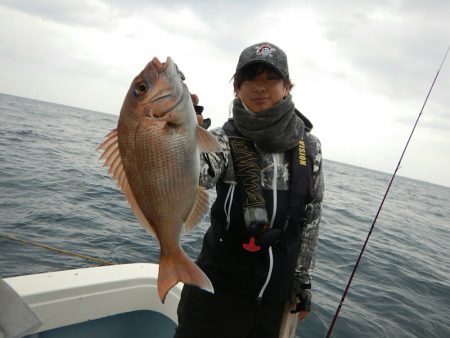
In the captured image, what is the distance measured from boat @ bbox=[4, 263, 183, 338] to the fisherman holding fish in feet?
3.86

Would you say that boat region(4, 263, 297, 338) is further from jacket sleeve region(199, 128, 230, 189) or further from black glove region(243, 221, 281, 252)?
jacket sleeve region(199, 128, 230, 189)

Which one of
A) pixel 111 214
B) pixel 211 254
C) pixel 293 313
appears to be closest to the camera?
pixel 211 254

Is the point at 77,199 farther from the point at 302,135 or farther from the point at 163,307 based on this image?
the point at 302,135

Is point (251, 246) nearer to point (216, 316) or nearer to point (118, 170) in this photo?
point (216, 316)

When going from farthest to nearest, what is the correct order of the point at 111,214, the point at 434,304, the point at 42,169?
the point at 42,169, the point at 111,214, the point at 434,304

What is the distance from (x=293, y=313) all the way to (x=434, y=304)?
675 centimetres

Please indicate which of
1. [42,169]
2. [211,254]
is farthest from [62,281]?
[42,169]

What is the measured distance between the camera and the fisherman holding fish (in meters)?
2.27

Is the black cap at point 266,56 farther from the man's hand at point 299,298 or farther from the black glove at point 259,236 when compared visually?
the man's hand at point 299,298

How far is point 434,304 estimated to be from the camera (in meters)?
7.57

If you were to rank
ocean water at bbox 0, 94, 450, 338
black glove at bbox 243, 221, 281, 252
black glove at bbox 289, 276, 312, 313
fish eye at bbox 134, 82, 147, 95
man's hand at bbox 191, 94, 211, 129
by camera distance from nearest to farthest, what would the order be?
fish eye at bbox 134, 82, 147, 95, man's hand at bbox 191, 94, 211, 129, black glove at bbox 243, 221, 281, 252, black glove at bbox 289, 276, 312, 313, ocean water at bbox 0, 94, 450, 338

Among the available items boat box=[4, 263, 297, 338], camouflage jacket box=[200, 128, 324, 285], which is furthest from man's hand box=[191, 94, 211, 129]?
boat box=[4, 263, 297, 338]

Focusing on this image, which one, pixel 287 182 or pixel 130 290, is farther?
pixel 130 290

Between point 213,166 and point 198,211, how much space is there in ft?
1.40
